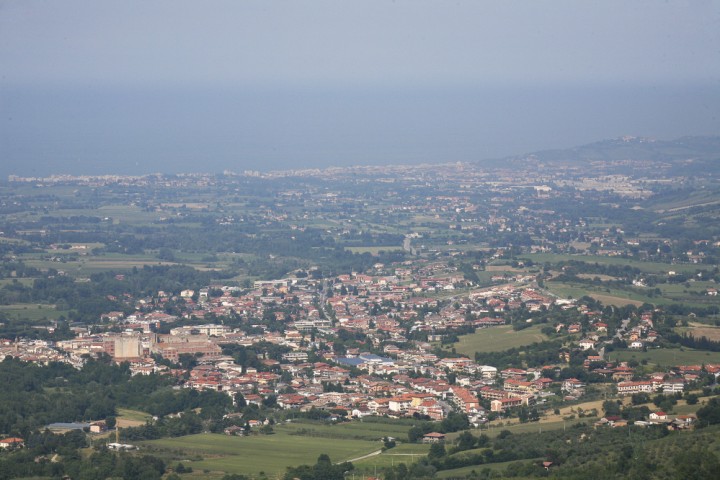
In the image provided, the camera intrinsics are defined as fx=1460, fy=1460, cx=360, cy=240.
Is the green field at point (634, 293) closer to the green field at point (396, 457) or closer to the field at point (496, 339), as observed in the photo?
the field at point (496, 339)

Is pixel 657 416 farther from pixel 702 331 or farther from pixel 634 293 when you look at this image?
pixel 634 293

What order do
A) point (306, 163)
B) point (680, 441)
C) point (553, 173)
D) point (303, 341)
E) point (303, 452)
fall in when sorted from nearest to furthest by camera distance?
point (680, 441)
point (303, 452)
point (303, 341)
point (553, 173)
point (306, 163)

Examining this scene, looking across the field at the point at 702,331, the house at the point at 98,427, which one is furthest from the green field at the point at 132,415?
the field at the point at 702,331

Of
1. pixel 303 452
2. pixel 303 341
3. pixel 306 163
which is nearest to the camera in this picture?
pixel 303 452

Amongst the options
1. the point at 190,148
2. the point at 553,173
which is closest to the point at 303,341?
the point at 553,173

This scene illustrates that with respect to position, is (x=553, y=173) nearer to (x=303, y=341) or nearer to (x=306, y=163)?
(x=306, y=163)

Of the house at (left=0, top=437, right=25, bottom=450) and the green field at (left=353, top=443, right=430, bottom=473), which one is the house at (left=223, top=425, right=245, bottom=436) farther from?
the house at (left=0, top=437, right=25, bottom=450)

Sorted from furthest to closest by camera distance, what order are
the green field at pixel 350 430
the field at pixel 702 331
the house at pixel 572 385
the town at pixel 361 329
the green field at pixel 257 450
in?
the field at pixel 702 331
the house at pixel 572 385
the green field at pixel 350 430
the town at pixel 361 329
the green field at pixel 257 450

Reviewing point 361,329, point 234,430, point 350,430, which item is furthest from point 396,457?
point 361,329
